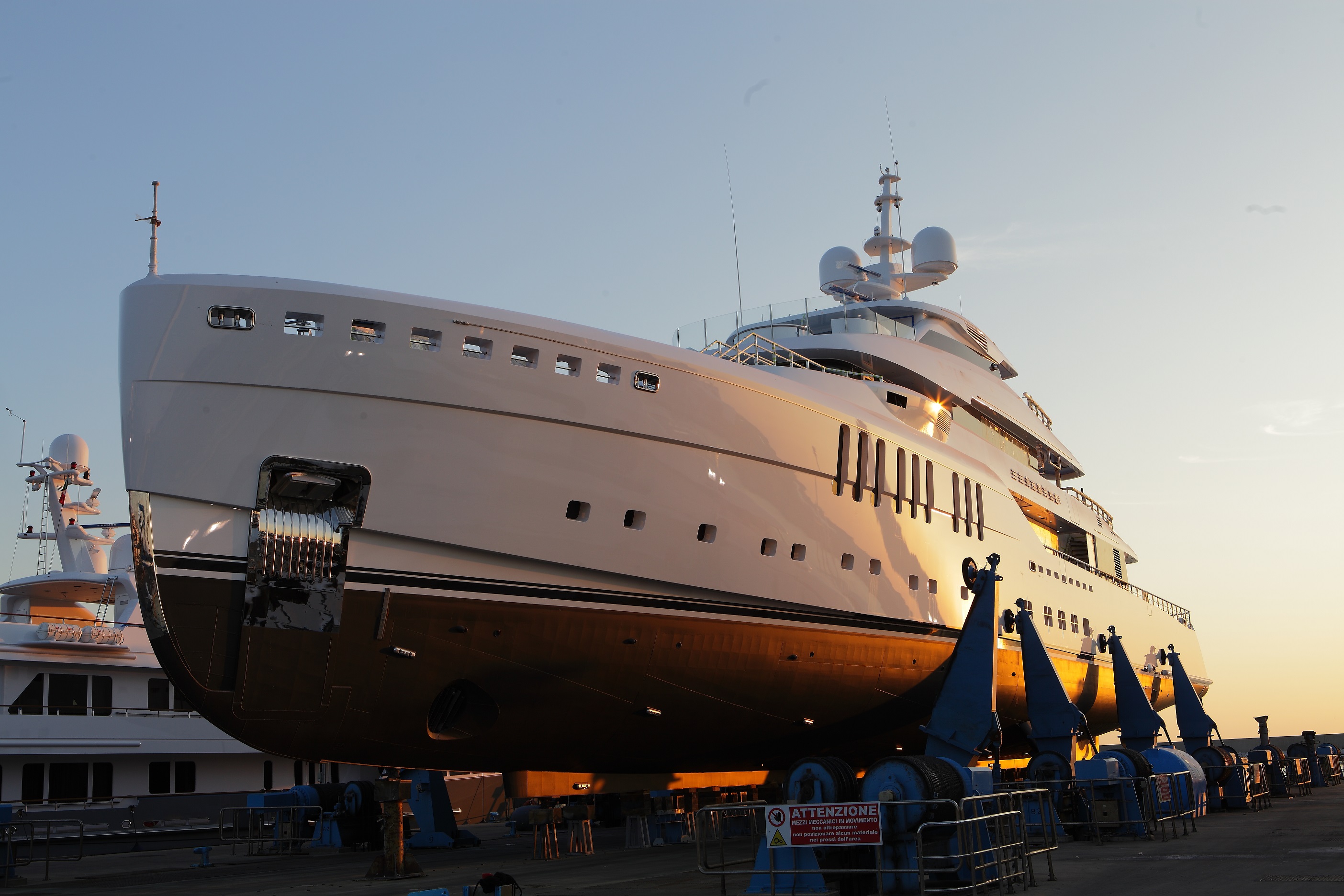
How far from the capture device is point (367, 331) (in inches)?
440

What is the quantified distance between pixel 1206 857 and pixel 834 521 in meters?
5.69

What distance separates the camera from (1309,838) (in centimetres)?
1340

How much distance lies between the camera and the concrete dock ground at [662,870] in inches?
387

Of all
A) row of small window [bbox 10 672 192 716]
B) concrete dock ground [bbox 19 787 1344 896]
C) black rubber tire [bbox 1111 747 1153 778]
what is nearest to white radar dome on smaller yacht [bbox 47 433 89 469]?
row of small window [bbox 10 672 192 716]

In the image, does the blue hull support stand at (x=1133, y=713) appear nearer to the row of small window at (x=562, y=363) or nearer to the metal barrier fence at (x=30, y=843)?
the row of small window at (x=562, y=363)

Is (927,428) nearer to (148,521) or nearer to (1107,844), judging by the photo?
(1107,844)

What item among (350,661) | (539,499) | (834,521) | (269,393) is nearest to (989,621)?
(834,521)

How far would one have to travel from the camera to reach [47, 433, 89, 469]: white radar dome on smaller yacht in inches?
1133

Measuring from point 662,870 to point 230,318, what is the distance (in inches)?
302

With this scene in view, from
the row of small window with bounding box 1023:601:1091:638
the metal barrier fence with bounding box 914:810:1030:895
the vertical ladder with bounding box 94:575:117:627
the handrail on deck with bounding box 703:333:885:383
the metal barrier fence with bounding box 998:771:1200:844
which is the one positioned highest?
the handrail on deck with bounding box 703:333:885:383

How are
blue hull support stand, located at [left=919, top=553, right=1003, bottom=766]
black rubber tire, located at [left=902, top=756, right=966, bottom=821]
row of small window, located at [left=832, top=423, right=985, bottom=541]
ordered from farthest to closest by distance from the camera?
row of small window, located at [left=832, top=423, right=985, bottom=541] < blue hull support stand, located at [left=919, top=553, right=1003, bottom=766] < black rubber tire, located at [left=902, top=756, right=966, bottom=821]

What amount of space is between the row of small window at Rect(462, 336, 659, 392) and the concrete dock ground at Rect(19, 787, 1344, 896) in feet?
17.6

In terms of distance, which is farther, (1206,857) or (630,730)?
(630,730)

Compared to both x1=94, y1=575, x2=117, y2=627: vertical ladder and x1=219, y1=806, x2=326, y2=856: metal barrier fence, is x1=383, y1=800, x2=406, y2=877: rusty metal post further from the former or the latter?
x1=94, y1=575, x2=117, y2=627: vertical ladder
